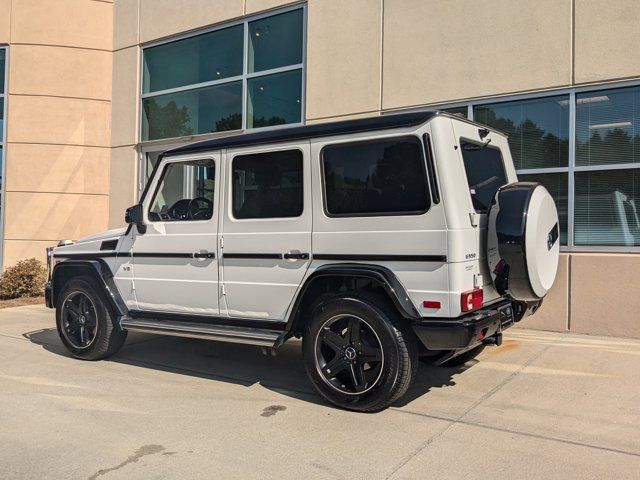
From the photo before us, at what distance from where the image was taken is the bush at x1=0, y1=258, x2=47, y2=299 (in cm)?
1088

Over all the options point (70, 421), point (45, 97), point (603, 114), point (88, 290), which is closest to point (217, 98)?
point (45, 97)

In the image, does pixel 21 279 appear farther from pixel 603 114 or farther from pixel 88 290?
pixel 603 114

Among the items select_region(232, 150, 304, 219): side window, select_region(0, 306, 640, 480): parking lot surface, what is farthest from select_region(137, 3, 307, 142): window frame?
select_region(0, 306, 640, 480): parking lot surface

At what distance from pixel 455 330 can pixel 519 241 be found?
819mm

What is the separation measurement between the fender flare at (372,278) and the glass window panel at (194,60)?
691cm

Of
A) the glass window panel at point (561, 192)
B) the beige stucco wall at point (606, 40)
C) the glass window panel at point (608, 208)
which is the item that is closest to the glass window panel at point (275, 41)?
the beige stucco wall at point (606, 40)

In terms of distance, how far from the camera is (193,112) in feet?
36.3

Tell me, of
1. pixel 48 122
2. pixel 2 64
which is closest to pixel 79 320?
pixel 48 122

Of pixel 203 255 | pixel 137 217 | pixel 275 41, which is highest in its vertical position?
pixel 275 41

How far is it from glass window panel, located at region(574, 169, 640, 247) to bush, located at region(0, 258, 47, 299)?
962 cm

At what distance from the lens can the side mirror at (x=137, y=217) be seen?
5.47 m

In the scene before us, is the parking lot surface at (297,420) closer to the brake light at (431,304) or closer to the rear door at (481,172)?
the brake light at (431,304)

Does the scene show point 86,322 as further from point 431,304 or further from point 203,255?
point 431,304

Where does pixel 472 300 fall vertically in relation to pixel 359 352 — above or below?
above
